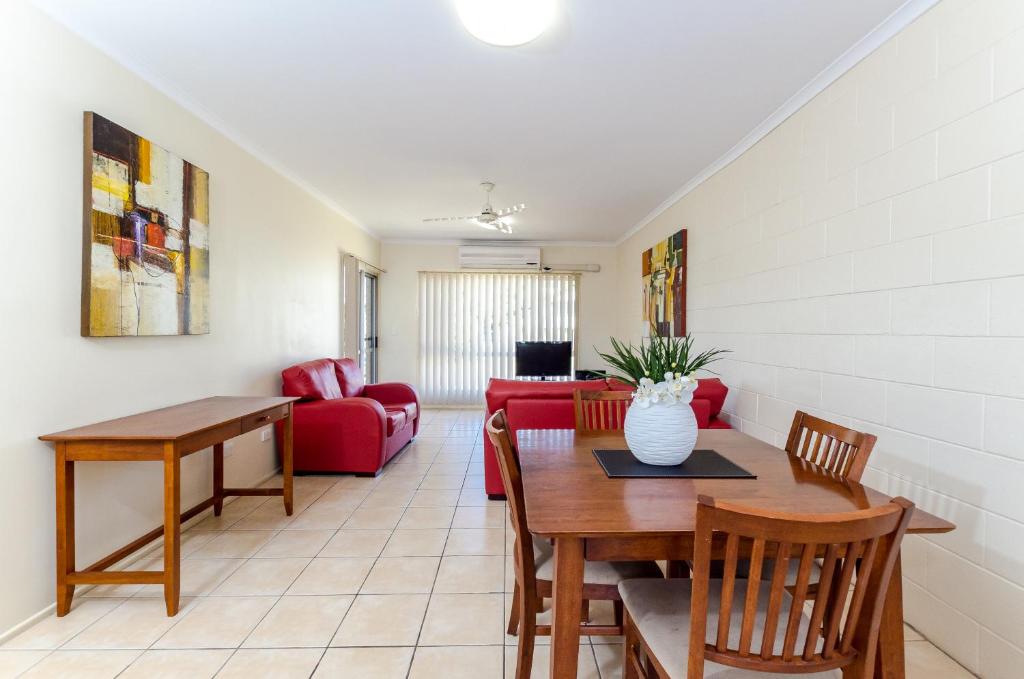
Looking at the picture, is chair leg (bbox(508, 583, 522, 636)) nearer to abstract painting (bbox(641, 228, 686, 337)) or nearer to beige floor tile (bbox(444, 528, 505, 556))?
beige floor tile (bbox(444, 528, 505, 556))

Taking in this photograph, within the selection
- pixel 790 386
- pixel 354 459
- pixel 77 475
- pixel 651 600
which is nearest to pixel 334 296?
pixel 354 459

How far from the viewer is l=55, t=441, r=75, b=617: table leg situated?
1.95 m

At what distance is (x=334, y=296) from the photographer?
5.30 m

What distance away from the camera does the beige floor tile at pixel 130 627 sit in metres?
1.86

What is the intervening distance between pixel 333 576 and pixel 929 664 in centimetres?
246

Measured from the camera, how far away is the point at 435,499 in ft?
11.3

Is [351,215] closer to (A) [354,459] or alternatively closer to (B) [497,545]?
(A) [354,459]

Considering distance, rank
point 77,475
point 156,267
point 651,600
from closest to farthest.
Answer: point 651,600, point 77,475, point 156,267

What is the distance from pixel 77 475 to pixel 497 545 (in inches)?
78.8

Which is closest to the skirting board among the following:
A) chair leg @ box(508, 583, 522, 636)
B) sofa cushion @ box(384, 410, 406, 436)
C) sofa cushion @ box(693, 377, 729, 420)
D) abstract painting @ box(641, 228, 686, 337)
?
sofa cushion @ box(384, 410, 406, 436)

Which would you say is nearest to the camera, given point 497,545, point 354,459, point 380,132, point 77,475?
point 77,475

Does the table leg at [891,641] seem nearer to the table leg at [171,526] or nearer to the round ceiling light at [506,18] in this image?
the round ceiling light at [506,18]

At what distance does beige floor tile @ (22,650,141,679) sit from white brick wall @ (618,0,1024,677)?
304 cm

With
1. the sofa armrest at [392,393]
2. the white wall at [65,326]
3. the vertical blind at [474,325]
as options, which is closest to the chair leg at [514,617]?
the white wall at [65,326]
